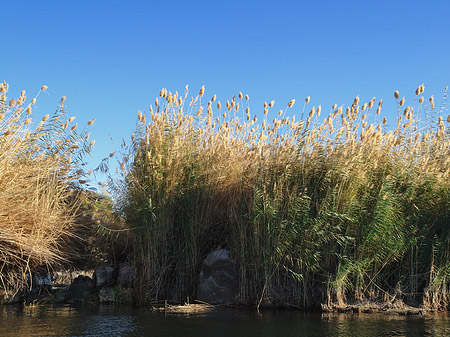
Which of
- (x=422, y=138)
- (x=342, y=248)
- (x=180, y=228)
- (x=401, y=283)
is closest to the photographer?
(x=342, y=248)

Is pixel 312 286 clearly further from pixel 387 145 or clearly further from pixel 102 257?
pixel 102 257

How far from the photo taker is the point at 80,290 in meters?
9.63

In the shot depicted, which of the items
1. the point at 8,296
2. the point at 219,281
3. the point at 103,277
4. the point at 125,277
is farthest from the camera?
the point at 103,277

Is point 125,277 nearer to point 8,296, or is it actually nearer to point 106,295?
point 106,295

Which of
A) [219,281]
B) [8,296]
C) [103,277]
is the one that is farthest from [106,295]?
[219,281]

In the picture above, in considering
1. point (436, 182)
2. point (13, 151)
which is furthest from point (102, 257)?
point (436, 182)

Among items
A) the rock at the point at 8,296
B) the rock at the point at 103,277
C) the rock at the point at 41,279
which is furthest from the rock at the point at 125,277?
the rock at the point at 8,296

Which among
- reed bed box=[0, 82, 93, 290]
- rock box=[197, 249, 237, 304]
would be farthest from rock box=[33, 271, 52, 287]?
rock box=[197, 249, 237, 304]

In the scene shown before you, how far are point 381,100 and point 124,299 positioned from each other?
628cm

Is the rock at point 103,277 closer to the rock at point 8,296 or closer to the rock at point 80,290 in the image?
the rock at point 80,290

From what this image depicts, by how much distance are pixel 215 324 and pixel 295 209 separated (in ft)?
7.40

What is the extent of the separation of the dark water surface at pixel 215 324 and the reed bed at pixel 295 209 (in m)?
0.68

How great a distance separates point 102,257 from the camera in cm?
1026

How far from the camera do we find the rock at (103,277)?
9.55 metres
